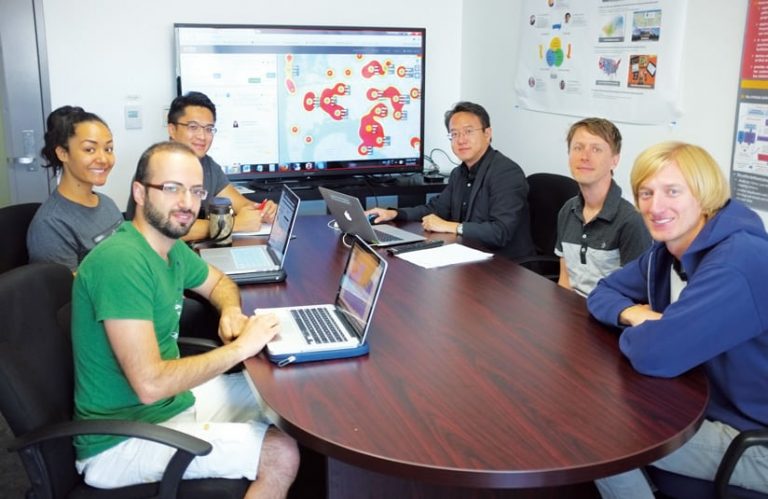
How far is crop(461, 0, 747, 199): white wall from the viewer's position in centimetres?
256

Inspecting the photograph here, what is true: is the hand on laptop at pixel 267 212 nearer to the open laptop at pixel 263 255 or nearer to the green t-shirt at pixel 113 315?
the open laptop at pixel 263 255

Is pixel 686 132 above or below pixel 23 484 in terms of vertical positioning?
above

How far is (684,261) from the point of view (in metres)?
1.70

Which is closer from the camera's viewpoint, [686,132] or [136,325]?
[136,325]

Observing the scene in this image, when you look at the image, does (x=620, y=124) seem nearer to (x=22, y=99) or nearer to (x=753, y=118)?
(x=753, y=118)

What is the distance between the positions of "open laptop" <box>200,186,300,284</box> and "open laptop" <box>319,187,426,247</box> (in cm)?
29

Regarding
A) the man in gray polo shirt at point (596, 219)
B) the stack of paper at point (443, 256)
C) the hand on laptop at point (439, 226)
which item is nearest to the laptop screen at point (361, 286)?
the stack of paper at point (443, 256)

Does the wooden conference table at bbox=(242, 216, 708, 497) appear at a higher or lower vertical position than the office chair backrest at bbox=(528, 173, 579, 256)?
lower

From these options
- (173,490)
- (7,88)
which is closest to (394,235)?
(173,490)

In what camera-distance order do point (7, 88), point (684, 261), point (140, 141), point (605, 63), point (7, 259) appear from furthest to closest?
1. point (140, 141)
2. point (7, 88)
3. point (605, 63)
4. point (7, 259)
5. point (684, 261)

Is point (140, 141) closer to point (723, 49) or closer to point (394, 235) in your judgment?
point (394, 235)

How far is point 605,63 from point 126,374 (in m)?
2.48

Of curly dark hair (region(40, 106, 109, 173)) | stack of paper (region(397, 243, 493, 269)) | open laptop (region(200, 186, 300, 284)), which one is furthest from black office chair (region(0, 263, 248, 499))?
stack of paper (region(397, 243, 493, 269))

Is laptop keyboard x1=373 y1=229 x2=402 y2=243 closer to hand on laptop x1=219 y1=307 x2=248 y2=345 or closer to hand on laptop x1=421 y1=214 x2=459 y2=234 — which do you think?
hand on laptop x1=421 y1=214 x2=459 y2=234
